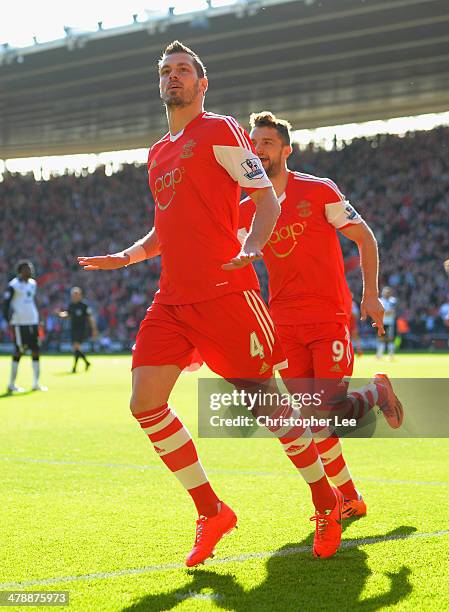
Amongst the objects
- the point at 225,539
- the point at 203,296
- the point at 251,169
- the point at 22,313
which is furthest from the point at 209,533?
the point at 22,313

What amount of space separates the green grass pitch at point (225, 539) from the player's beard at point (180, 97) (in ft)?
7.21

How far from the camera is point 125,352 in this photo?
34.4 meters

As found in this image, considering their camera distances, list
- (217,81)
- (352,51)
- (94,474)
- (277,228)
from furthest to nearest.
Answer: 1. (217,81)
2. (352,51)
3. (94,474)
4. (277,228)

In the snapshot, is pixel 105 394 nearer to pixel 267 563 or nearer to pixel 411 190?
pixel 267 563

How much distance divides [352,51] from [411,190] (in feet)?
23.6

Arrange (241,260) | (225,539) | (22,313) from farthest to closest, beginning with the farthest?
(22,313), (225,539), (241,260)

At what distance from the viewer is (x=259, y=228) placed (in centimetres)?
438

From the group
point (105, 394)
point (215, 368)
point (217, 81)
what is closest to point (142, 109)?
point (217, 81)

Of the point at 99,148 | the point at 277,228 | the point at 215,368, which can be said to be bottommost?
the point at 215,368

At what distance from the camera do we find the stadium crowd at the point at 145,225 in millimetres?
32531

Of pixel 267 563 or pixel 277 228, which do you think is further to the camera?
pixel 277 228

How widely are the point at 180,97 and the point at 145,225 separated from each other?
120 feet

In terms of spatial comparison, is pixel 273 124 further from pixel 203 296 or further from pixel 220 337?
pixel 220 337

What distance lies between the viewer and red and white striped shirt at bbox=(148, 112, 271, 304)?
4.48 meters
